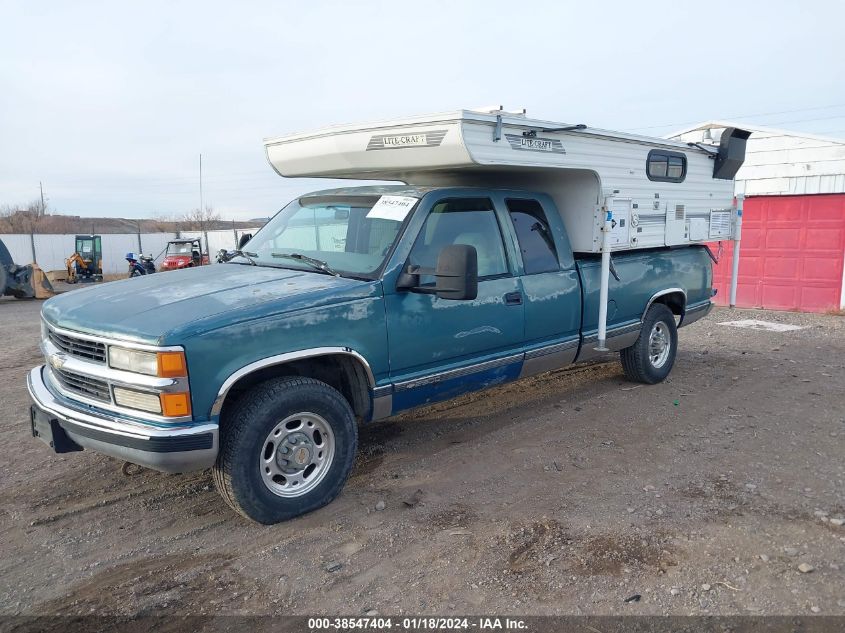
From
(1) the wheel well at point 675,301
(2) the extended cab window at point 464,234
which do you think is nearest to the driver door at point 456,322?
(2) the extended cab window at point 464,234

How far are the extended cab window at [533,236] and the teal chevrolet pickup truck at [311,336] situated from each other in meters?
0.01

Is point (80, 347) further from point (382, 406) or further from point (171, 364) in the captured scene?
point (382, 406)

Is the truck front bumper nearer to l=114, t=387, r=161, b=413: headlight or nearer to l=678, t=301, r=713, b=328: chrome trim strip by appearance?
l=114, t=387, r=161, b=413: headlight

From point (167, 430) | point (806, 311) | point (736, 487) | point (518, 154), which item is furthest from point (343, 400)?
point (806, 311)

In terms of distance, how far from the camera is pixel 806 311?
12484 mm

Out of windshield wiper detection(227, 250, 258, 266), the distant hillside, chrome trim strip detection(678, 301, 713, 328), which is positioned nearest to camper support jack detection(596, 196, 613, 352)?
chrome trim strip detection(678, 301, 713, 328)

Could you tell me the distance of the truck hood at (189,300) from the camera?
3.39 m

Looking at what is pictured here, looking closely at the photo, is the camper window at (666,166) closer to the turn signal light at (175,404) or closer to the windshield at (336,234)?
the windshield at (336,234)

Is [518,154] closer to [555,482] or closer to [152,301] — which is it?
[555,482]

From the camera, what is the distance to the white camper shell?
4555 millimetres

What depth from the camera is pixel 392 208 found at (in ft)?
15.0

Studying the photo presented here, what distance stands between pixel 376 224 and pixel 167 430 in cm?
203

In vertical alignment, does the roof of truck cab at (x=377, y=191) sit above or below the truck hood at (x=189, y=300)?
above

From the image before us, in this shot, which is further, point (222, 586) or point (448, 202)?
point (448, 202)
